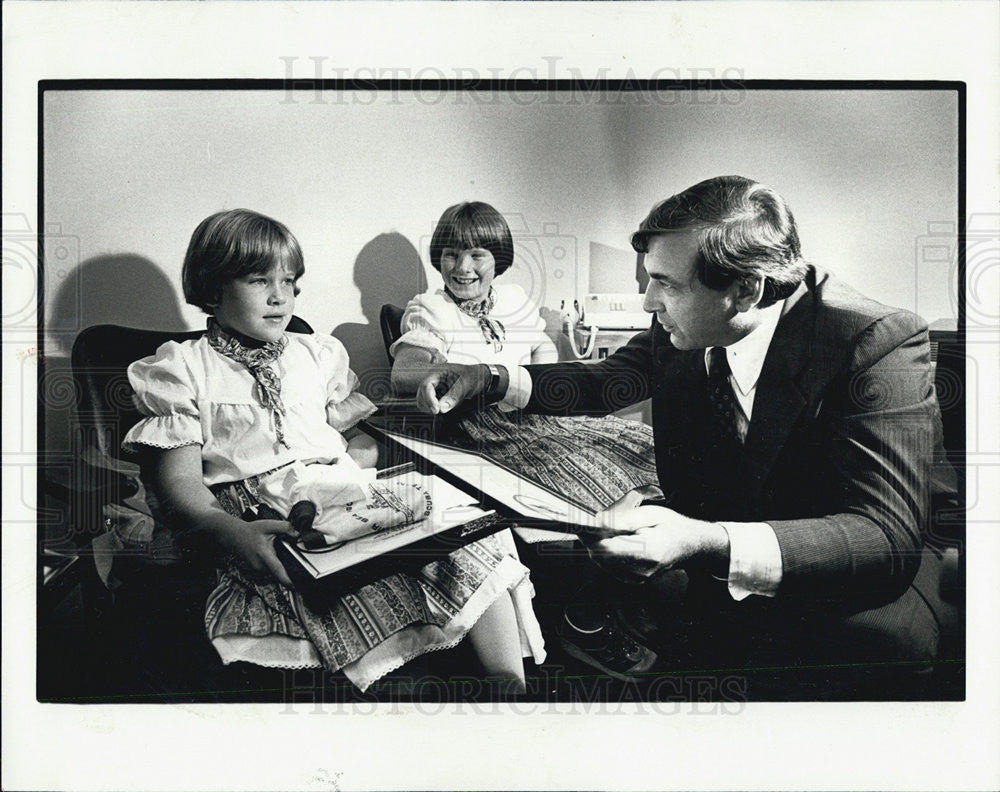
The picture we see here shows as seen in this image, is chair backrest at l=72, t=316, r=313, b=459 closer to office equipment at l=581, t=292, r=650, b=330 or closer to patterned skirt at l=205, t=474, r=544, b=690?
patterned skirt at l=205, t=474, r=544, b=690

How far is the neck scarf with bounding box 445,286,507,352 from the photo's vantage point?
5.35 ft

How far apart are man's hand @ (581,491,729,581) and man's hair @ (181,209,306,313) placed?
744 mm

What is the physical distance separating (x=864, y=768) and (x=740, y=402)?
2.49 ft

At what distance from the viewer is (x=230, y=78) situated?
1666mm

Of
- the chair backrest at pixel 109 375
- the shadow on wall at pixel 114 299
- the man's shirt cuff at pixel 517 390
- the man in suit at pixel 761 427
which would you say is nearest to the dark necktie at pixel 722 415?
the man in suit at pixel 761 427

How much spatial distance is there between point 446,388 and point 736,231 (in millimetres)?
616

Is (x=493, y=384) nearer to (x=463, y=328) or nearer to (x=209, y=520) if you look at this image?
(x=463, y=328)

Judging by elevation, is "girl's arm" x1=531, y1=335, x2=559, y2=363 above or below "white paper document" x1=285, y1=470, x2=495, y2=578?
above

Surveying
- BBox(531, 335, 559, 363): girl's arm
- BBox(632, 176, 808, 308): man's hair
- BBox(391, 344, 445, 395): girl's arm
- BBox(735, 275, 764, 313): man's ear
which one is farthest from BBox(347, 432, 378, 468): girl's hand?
BBox(735, 275, 764, 313): man's ear

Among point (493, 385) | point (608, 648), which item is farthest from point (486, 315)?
point (608, 648)

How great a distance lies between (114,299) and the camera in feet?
5.40

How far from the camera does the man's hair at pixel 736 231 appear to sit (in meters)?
1.61

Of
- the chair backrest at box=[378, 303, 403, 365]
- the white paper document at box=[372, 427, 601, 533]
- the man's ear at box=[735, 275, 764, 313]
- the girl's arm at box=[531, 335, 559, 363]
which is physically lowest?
the white paper document at box=[372, 427, 601, 533]

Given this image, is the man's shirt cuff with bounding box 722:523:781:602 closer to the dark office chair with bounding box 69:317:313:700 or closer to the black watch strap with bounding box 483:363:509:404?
the black watch strap with bounding box 483:363:509:404
